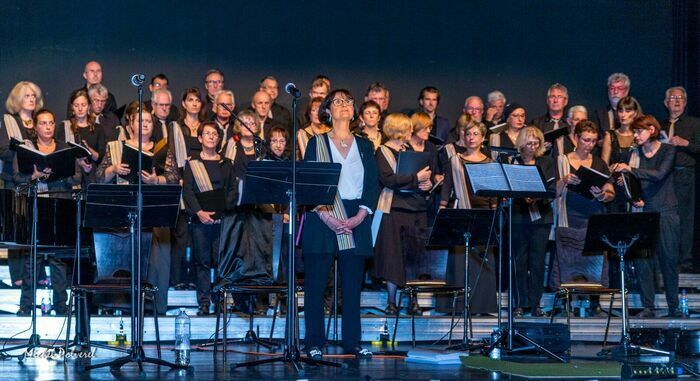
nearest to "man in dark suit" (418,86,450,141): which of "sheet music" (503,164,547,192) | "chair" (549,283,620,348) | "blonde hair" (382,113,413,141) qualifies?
"blonde hair" (382,113,413,141)

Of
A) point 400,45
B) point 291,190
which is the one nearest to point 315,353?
point 291,190

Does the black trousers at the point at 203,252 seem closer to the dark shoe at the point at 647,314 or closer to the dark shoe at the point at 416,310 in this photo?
the dark shoe at the point at 416,310

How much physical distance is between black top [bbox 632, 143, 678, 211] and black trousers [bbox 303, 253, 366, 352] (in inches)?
122

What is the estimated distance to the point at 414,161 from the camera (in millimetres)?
8477

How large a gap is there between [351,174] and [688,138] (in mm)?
3814

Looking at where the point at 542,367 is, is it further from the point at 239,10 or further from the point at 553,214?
the point at 239,10

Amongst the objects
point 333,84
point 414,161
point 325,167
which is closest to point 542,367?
point 325,167

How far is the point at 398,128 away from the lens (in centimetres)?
868

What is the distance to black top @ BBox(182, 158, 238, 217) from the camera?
332 inches

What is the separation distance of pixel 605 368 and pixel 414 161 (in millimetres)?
2787

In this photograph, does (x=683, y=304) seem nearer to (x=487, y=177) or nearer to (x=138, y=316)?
(x=487, y=177)

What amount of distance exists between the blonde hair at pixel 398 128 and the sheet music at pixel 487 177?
5.98 ft

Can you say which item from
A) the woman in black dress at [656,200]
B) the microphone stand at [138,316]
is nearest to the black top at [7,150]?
the microphone stand at [138,316]

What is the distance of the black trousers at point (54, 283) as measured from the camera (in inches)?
321
